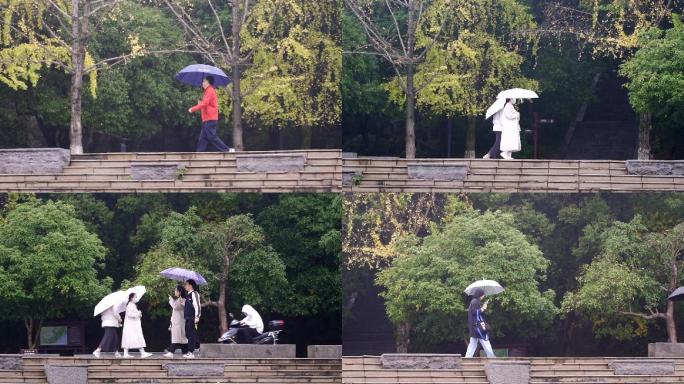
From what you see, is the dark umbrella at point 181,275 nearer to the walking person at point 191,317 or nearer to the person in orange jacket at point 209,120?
the walking person at point 191,317

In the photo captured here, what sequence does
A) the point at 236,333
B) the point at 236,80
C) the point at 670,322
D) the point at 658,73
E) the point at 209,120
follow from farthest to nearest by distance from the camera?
the point at 236,80 < the point at 236,333 < the point at 209,120 < the point at 670,322 < the point at 658,73

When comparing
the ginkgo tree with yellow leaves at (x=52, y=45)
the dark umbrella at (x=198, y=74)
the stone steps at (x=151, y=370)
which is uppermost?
the ginkgo tree with yellow leaves at (x=52, y=45)

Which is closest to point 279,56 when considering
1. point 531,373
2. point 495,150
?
point 495,150

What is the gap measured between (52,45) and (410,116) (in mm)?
5783

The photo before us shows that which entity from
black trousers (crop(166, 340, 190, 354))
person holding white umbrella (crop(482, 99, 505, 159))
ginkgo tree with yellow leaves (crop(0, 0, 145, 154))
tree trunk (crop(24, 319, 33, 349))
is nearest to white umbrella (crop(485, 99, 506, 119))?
person holding white umbrella (crop(482, 99, 505, 159))

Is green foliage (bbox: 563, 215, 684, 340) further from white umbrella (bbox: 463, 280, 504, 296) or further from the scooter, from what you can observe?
the scooter

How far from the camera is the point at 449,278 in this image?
2419cm

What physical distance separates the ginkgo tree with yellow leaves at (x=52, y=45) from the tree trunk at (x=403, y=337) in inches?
235

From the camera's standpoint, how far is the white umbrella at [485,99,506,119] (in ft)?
78.7

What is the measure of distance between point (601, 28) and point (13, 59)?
9273 millimetres

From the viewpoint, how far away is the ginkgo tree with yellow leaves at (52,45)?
24.5 meters

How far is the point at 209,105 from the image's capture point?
951 inches

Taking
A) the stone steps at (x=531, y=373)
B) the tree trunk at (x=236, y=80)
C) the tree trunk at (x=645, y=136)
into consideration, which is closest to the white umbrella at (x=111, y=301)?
the tree trunk at (x=236, y=80)

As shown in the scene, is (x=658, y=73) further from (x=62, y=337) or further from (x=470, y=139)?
(x=62, y=337)
